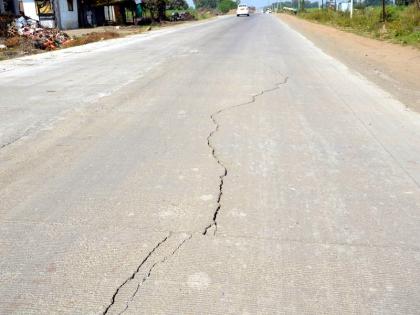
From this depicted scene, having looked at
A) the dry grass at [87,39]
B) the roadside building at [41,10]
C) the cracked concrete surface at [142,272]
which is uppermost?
the roadside building at [41,10]

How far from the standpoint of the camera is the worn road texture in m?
3.00

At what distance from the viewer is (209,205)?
13.9ft

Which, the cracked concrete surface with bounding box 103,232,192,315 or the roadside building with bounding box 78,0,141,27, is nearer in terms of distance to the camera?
the cracked concrete surface with bounding box 103,232,192,315

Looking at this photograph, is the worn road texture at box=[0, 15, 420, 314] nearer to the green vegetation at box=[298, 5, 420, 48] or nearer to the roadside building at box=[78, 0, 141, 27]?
the green vegetation at box=[298, 5, 420, 48]

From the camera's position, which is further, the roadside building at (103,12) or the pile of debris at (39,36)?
the roadside building at (103,12)

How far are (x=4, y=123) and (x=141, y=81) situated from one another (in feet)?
13.8

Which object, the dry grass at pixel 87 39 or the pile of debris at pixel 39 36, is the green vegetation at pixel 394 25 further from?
the pile of debris at pixel 39 36

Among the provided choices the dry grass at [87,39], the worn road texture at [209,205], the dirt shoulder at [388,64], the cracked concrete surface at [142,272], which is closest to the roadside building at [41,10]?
the dry grass at [87,39]

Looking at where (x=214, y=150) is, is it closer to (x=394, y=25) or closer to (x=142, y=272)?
(x=142, y=272)

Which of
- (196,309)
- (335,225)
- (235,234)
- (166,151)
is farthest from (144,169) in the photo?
(196,309)

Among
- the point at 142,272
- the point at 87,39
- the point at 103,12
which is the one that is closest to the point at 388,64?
the point at 142,272

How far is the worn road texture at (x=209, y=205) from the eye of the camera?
3.00 meters

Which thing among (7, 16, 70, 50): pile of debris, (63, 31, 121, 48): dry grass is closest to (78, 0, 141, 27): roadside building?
(7, 16, 70, 50): pile of debris

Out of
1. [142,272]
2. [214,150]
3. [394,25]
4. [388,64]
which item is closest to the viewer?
[142,272]
